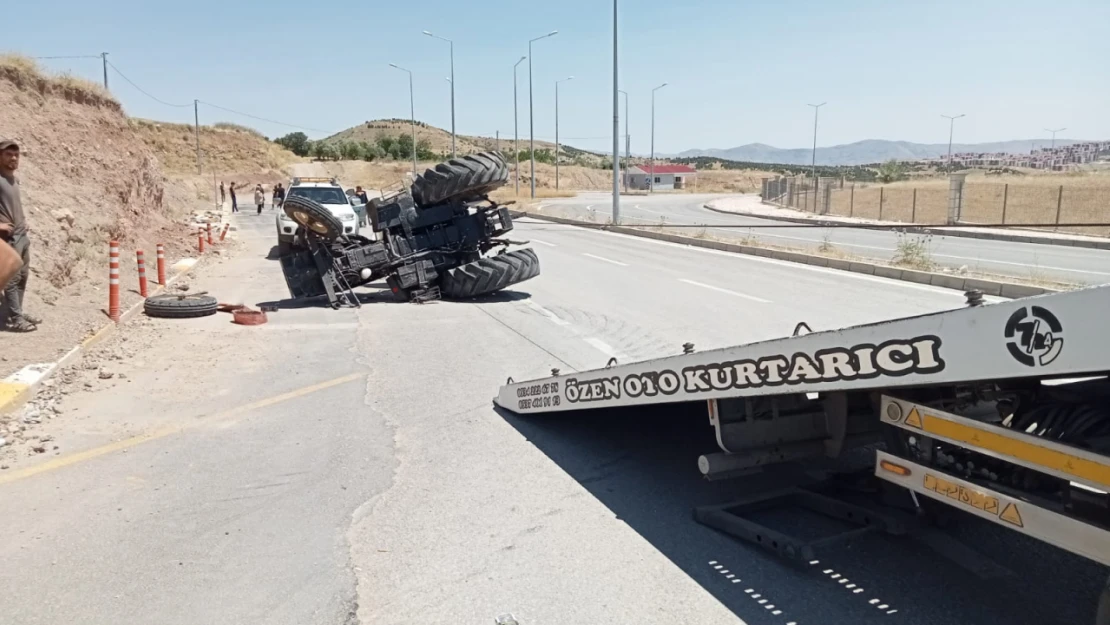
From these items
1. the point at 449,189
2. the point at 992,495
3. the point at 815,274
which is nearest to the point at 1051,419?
the point at 992,495

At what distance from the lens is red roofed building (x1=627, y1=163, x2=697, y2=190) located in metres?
106

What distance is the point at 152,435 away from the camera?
6281mm

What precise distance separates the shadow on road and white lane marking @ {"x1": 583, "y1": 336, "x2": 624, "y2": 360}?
138 inches

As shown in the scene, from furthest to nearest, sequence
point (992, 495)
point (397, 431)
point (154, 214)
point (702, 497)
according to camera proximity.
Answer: point (154, 214)
point (397, 431)
point (702, 497)
point (992, 495)

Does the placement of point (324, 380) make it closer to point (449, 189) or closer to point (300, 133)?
point (449, 189)

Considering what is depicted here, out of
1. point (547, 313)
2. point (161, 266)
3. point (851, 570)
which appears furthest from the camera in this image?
point (161, 266)

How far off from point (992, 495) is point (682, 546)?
5.13 feet

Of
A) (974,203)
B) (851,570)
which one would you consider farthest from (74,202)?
(974,203)

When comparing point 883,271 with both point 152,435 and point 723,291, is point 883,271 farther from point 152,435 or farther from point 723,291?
point 152,435

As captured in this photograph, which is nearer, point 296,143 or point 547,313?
point 547,313

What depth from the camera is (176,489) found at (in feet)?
16.9

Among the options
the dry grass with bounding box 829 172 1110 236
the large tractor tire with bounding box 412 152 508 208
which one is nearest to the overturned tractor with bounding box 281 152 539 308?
the large tractor tire with bounding box 412 152 508 208

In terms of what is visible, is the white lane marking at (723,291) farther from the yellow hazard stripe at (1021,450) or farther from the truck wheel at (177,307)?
the yellow hazard stripe at (1021,450)

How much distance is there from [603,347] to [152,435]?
4674mm
